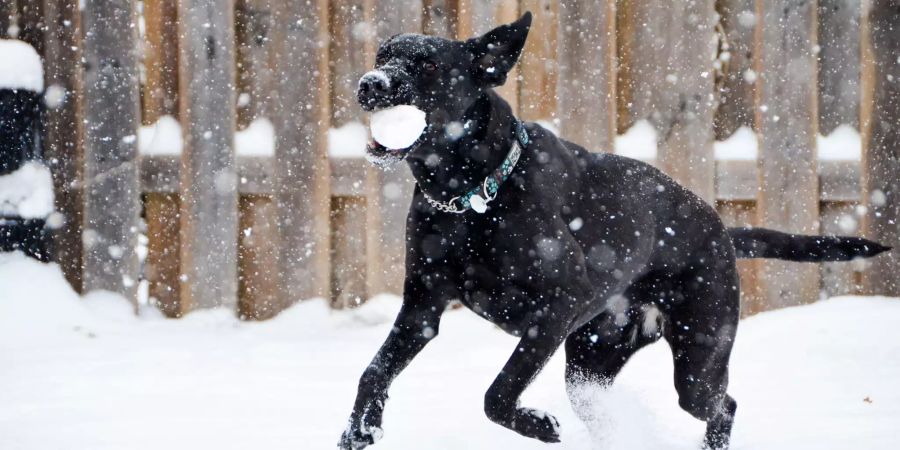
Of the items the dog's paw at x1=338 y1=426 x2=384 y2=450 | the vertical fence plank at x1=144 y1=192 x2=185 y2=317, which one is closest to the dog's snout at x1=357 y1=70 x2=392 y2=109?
the dog's paw at x1=338 y1=426 x2=384 y2=450

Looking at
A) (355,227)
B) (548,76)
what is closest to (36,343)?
(355,227)

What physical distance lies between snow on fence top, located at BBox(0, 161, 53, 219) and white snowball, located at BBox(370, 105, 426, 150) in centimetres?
248

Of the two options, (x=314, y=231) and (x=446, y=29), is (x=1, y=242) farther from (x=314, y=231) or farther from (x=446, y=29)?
(x=446, y=29)

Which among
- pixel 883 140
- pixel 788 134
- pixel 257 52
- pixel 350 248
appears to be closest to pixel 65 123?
pixel 257 52

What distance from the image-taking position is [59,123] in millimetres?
4457

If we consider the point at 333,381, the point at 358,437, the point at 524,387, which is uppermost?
the point at 524,387

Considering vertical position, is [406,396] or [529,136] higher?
[529,136]

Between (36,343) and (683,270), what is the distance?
2.78 meters

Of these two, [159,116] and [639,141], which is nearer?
[159,116]

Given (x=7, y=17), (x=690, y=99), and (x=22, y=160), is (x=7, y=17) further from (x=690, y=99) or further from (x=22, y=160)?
(x=690, y=99)

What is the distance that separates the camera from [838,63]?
466 cm

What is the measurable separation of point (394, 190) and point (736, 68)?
1792mm

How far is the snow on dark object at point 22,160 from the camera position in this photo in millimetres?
4398

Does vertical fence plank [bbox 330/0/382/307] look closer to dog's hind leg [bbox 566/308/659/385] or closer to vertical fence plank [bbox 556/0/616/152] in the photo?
vertical fence plank [bbox 556/0/616/152]
